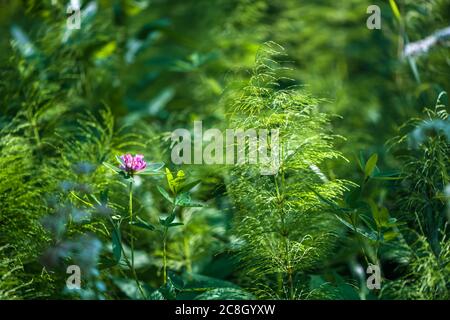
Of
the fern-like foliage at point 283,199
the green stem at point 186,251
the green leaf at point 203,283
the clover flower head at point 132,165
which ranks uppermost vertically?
the clover flower head at point 132,165

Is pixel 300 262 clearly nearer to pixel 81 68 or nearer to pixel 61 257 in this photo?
pixel 61 257

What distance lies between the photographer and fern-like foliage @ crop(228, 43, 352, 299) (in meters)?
0.93

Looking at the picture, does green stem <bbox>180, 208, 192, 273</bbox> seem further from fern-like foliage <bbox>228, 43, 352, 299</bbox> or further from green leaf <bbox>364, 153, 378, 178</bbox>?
green leaf <bbox>364, 153, 378, 178</bbox>

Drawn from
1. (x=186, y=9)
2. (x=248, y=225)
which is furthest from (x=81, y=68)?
(x=186, y=9)

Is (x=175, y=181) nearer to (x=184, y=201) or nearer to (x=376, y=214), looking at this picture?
(x=184, y=201)

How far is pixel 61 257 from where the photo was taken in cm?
97

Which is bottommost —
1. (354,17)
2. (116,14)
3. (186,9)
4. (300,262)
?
(354,17)

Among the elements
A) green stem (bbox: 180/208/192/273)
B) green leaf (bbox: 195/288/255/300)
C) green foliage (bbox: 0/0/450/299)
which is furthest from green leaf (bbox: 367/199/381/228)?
green stem (bbox: 180/208/192/273)

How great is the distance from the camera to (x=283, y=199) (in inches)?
36.8

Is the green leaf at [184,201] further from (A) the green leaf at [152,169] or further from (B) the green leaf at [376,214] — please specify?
(B) the green leaf at [376,214]

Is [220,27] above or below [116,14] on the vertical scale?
below

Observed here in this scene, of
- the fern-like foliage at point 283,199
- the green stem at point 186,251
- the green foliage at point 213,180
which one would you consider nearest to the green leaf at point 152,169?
the green foliage at point 213,180

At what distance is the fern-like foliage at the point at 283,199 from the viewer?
36.5 inches

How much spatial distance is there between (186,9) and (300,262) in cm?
126
